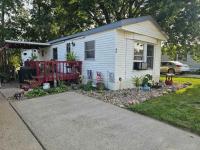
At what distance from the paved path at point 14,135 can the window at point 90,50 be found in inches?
227

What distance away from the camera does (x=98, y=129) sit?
476 centimetres

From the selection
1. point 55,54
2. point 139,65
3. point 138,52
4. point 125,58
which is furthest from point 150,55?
point 55,54

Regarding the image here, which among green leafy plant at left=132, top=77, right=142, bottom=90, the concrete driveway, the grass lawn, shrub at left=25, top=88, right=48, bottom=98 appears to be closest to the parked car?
green leafy plant at left=132, top=77, right=142, bottom=90

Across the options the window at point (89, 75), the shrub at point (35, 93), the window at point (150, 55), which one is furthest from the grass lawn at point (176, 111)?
the window at point (89, 75)

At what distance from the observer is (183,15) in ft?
Result: 47.8

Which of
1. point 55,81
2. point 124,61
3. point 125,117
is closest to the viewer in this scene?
point 125,117

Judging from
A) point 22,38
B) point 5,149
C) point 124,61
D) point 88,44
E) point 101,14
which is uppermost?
point 101,14

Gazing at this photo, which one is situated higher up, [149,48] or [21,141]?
[149,48]

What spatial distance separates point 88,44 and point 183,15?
7.42 metres

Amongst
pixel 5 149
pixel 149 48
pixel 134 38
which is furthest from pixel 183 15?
pixel 5 149

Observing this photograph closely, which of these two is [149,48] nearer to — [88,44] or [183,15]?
[88,44]

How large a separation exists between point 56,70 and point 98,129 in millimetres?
7020

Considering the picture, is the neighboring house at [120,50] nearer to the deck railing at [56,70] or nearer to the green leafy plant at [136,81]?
the green leafy plant at [136,81]

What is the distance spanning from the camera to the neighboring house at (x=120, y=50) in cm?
→ 957
